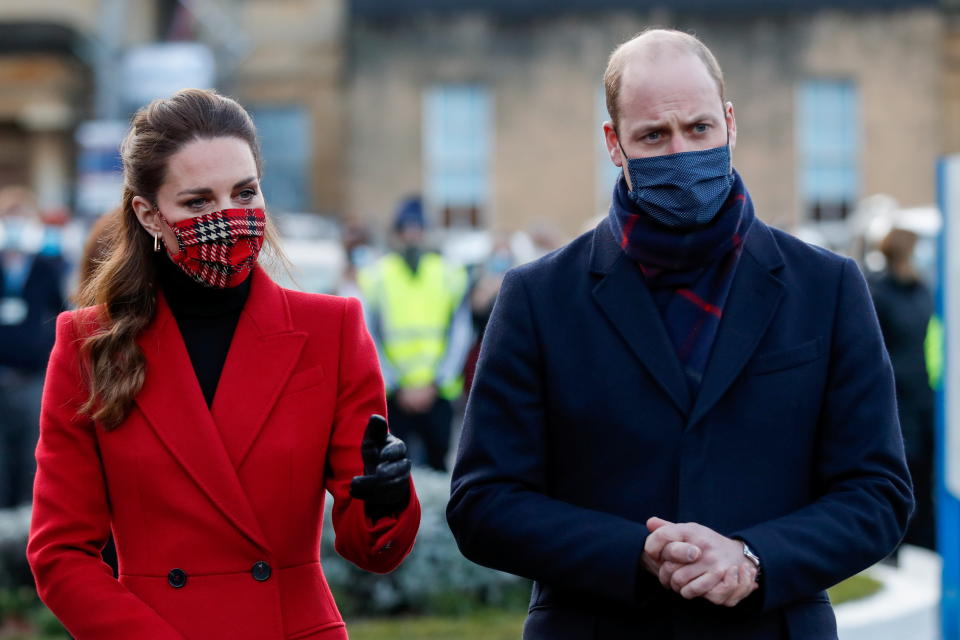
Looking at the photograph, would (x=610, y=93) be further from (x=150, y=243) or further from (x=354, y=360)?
(x=150, y=243)

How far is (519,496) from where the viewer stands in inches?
135

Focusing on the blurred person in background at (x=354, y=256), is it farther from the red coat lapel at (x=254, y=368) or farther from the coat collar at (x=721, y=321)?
the coat collar at (x=721, y=321)

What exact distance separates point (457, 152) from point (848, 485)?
25065mm

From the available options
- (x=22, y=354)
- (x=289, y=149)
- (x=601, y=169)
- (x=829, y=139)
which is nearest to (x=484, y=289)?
(x=22, y=354)

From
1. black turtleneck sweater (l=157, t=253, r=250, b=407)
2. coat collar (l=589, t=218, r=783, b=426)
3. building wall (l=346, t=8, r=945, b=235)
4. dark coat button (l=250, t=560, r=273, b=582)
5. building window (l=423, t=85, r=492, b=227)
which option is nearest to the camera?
coat collar (l=589, t=218, r=783, b=426)

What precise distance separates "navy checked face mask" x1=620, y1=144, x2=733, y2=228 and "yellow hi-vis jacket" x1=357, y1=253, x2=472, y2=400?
7188 millimetres

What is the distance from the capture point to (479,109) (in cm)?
2803

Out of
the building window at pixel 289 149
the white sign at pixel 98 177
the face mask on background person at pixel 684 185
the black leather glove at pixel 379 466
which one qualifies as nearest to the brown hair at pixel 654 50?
the face mask on background person at pixel 684 185

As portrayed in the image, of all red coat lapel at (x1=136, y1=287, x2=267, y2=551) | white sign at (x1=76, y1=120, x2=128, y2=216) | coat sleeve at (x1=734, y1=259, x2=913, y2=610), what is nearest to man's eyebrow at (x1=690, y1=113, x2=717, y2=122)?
coat sleeve at (x1=734, y1=259, x2=913, y2=610)

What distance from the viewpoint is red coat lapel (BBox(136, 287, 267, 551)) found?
3484mm

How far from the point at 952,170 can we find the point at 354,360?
9.84 ft

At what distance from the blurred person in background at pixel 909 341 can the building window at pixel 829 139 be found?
726 inches

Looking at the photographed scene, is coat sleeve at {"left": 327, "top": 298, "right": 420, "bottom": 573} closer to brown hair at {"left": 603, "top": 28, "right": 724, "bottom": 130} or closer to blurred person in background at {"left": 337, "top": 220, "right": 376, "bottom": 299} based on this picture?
brown hair at {"left": 603, "top": 28, "right": 724, "bottom": 130}

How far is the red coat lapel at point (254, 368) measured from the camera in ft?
11.7
